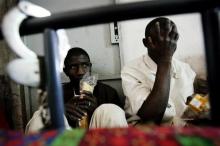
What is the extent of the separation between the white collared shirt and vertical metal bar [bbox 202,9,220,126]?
1.31 m

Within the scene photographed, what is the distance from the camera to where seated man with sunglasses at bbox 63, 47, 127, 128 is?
1640 mm

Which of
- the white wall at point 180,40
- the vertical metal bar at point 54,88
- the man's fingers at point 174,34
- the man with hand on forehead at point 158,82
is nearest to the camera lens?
the vertical metal bar at point 54,88

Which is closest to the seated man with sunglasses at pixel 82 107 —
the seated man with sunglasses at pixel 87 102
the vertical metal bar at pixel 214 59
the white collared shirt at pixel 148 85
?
the seated man with sunglasses at pixel 87 102

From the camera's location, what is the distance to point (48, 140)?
411mm

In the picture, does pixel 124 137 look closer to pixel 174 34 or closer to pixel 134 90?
pixel 174 34

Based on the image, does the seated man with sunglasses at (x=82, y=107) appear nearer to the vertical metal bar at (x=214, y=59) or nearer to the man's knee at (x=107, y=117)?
the man's knee at (x=107, y=117)

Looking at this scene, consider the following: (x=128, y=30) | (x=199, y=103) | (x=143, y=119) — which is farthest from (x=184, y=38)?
(x=199, y=103)

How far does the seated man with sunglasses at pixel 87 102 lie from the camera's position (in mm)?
1640

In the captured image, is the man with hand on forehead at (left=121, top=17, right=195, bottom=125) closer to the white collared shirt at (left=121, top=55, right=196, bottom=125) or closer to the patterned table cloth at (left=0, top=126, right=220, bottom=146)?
the white collared shirt at (left=121, top=55, right=196, bottom=125)

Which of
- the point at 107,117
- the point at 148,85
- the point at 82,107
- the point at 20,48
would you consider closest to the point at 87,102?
the point at 82,107

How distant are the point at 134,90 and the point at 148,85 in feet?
0.27

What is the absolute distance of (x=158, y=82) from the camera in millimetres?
1711

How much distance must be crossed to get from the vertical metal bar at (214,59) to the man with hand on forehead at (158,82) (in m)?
1.13

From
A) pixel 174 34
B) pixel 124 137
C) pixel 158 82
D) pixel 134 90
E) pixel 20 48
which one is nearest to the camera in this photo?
pixel 124 137
